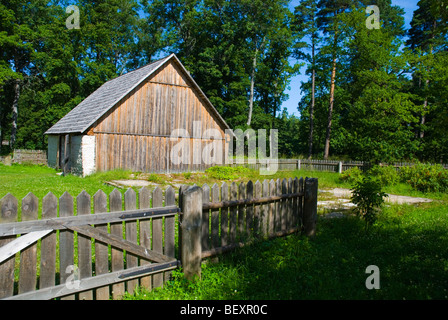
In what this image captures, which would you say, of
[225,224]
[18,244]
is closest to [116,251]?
[18,244]

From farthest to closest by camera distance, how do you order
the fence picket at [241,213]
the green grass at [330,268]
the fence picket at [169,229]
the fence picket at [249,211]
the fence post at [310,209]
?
the fence post at [310,209], the fence picket at [249,211], the fence picket at [241,213], the fence picket at [169,229], the green grass at [330,268]

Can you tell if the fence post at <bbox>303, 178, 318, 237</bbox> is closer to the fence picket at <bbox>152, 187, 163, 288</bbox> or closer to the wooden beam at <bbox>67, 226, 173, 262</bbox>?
the wooden beam at <bbox>67, 226, 173, 262</bbox>

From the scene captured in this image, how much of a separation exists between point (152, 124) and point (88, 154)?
379cm

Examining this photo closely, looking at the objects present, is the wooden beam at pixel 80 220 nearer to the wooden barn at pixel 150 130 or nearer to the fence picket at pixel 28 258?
the fence picket at pixel 28 258

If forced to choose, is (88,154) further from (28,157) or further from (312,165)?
(312,165)

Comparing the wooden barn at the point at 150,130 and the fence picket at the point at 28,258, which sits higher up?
the wooden barn at the point at 150,130

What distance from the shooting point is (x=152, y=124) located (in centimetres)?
1691

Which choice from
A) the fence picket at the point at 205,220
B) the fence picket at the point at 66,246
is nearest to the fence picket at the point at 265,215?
the fence picket at the point at 205,220

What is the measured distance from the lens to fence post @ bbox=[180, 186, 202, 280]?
3.74 meters

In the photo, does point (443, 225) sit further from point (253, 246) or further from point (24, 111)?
point (24, 111)

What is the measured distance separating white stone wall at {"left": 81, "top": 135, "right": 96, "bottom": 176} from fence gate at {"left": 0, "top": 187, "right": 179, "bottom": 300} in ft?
41.5

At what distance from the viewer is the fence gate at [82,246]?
2.67 meters

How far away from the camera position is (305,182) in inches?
227

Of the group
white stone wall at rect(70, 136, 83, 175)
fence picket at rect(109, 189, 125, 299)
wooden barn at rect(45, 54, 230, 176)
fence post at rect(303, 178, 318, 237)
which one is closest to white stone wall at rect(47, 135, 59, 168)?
wooden barn at rect(45, 54, 230, 176)
